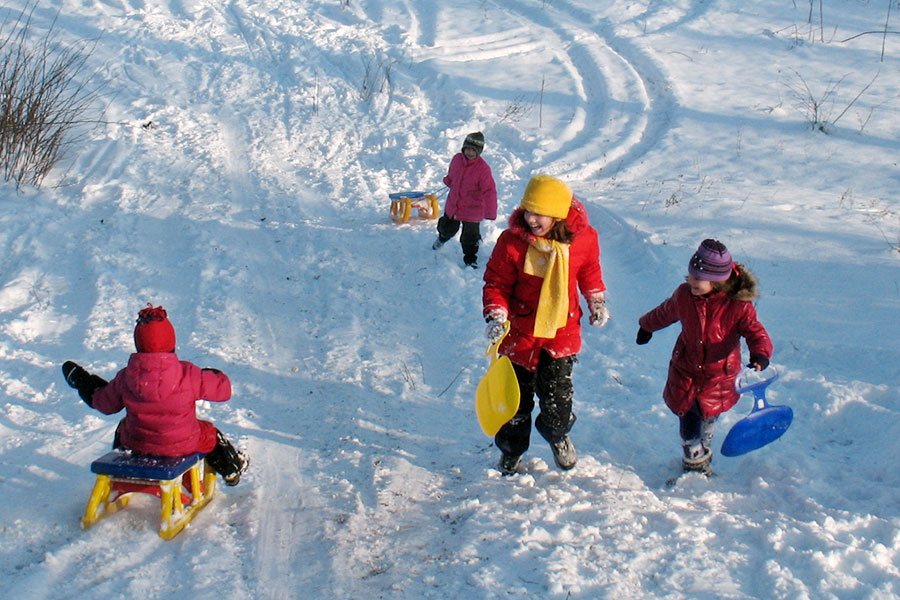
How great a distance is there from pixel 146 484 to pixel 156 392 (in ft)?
1.78

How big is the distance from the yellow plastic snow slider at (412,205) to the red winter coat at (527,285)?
14.4 feet

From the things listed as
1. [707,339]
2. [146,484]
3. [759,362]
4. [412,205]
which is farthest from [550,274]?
[412,205]

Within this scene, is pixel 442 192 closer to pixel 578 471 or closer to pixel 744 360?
pixel 744 360

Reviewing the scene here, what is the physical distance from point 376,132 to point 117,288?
466cm

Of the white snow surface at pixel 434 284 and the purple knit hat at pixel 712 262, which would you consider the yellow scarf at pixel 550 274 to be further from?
the white snow surface at pixel 434 284

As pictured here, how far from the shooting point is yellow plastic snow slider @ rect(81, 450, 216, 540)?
407 centimetres

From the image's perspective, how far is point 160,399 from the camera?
13.3 feet

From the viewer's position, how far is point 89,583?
12.2ft

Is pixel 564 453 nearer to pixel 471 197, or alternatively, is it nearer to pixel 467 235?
pixel 467 235

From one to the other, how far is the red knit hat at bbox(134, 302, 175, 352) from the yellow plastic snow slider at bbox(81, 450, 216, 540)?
0.61 meters

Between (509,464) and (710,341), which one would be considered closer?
(710,341)

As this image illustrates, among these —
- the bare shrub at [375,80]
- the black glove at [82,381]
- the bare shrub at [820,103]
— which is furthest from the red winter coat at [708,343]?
the bare shrub at [375,80]

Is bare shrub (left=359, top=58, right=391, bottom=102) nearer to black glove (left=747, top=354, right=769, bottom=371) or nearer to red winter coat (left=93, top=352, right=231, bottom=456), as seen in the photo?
red winter coat (left=93, top=352, right=231, bottom=456)

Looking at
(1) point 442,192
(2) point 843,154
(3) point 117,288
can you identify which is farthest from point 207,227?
(2) point 843,154
